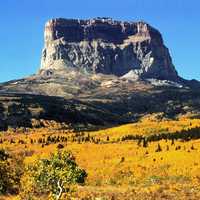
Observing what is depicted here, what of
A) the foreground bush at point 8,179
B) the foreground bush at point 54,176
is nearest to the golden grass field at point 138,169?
the foreground bush at point 8,179

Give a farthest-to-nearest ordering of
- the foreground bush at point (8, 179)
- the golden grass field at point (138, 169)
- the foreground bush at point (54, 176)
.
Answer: the golden grass field at point (138, 169) → the foreground bush at point (8, 179) → the foreground bush at point (54, 176)

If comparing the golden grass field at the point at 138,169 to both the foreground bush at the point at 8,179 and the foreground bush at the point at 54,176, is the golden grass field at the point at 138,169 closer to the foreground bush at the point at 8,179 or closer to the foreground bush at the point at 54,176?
the foreground bush at the point at 8,179

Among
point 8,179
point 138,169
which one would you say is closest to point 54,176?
point 8,179

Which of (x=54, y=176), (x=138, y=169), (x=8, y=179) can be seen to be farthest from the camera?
(x=138, y=169)

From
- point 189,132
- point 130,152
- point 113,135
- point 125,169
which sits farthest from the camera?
Result: point 113,135

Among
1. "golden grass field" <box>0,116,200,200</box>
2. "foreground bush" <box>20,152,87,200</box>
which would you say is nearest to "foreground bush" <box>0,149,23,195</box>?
"golden grass field" <box>0,116,200,200</box>

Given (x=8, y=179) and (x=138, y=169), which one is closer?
(x=8, y=179)

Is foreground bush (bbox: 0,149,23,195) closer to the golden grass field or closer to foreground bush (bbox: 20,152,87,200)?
the golden grass field

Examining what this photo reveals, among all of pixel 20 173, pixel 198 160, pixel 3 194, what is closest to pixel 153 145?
pixel 198 160

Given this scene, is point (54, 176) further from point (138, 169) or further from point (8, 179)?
point (138, 169)

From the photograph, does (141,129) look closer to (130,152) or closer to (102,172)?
(130,152)

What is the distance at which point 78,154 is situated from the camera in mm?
138000

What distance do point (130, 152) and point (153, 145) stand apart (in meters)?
9.65

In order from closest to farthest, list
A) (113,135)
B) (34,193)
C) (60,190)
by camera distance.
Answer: (60,190) → (34,193) → (113,135)
